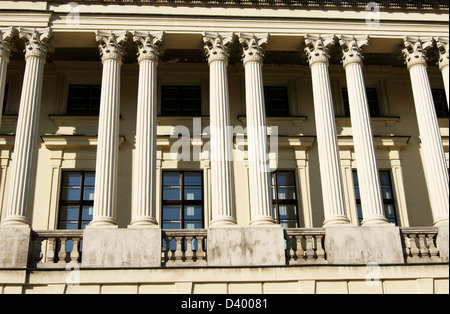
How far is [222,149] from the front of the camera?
1809 cm

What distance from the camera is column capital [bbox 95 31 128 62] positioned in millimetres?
19297

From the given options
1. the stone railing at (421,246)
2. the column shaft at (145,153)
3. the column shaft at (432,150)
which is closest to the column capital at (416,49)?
the column shaft at (432,150)

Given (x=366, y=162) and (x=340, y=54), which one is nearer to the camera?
(x=366, y=162)

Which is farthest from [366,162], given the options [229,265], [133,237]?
[133,237]

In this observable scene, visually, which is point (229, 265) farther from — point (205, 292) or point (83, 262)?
point (83, 262)

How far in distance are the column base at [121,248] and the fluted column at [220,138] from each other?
1.91 meters

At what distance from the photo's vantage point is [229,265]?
650 inches

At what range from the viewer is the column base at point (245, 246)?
1662 centimetres

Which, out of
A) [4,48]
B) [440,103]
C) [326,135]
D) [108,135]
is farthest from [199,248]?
[440,103]

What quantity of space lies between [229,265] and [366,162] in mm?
5332

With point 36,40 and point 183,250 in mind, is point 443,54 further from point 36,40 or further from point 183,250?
point 36,40

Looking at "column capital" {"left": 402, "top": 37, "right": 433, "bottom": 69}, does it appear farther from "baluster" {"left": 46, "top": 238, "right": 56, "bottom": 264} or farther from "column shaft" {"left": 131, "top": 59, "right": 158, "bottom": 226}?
"baluster" {"left": 46, "top": 238, "right": 56, "bottom": 264}

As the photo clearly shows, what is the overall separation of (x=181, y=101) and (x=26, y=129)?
244 inches

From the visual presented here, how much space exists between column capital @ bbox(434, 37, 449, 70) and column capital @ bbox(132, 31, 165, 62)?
30.3 feet
